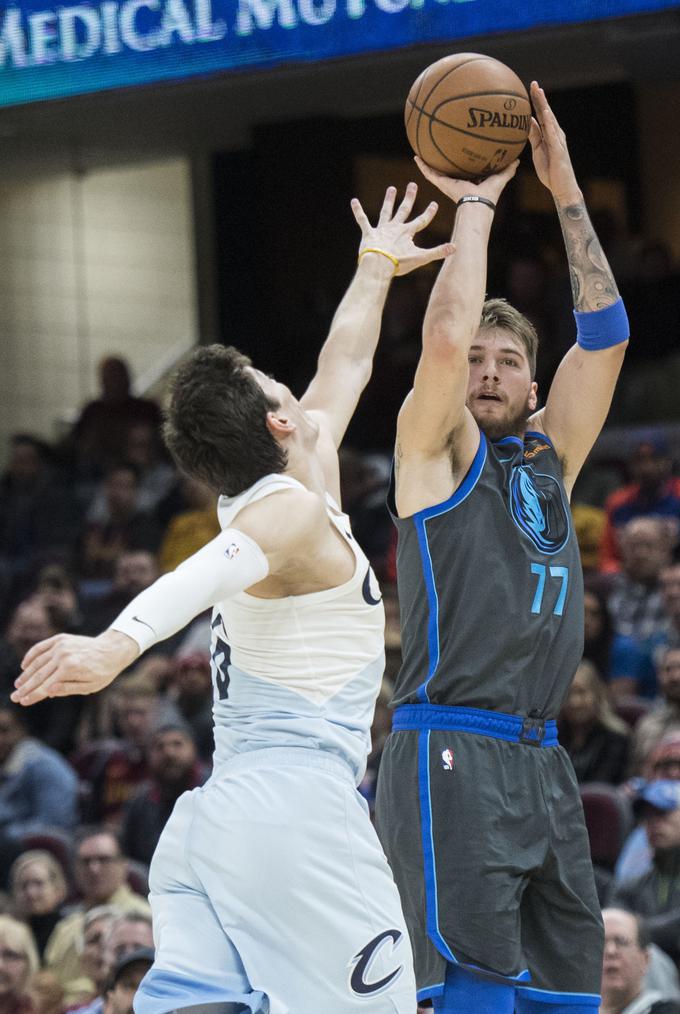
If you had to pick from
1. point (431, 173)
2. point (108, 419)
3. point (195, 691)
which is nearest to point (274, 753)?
point (431, 173)

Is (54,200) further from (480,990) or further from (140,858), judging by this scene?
(480,990)

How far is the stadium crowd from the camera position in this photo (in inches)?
255

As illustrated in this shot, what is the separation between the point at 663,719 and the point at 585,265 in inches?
139

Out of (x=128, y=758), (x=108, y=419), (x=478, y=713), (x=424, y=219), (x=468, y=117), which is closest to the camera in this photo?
(x=478, y=713)

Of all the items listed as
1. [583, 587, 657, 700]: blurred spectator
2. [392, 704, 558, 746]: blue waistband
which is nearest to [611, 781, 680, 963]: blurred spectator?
[583, 587, 657, 700]: blurred spectator

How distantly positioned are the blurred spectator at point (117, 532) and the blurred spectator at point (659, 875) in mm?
5264

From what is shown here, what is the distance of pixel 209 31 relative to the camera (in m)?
7.71

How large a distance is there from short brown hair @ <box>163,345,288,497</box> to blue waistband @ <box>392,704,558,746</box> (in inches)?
30.1

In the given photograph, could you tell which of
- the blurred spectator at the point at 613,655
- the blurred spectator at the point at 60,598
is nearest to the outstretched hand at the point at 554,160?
the blurred spectator at the point at 613,655

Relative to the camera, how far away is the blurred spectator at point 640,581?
832 cm

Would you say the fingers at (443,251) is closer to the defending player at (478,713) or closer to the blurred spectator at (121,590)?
the defending player at (478,713)

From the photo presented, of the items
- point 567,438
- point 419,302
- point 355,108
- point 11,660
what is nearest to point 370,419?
point 419,302

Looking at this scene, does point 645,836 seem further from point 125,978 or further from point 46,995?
point 46,995

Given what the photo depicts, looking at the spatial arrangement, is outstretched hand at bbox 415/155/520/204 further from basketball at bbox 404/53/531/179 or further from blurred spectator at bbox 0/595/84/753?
blurred spectator at bbox 0/595/84/753
